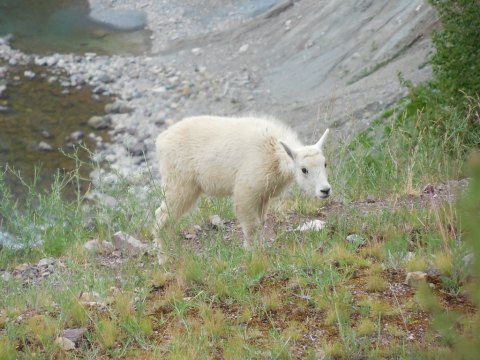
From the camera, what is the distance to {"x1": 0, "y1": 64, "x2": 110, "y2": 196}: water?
639 inches

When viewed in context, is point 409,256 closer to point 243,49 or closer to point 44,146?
point 44,146

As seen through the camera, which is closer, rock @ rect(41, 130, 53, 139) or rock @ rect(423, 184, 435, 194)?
rock @ rect(423, 184, 435, 194)

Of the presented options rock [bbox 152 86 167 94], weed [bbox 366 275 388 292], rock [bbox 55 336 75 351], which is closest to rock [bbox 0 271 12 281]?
rock [bbox 55 336 75 351]

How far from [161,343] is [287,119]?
1343cm

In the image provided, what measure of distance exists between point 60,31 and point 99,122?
27.4 ft

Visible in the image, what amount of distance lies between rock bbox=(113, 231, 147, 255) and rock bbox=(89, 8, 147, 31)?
66.5ft

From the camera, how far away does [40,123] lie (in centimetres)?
1859

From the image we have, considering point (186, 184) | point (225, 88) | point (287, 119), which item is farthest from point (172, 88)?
point (186, 184)

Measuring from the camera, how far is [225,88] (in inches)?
826

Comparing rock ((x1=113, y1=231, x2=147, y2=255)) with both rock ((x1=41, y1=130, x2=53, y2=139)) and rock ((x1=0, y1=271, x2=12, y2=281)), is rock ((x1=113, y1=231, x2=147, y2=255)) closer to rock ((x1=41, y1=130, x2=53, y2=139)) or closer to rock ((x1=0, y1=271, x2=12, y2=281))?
rock ((x1=0, y1=271, x2=12, y2=281))

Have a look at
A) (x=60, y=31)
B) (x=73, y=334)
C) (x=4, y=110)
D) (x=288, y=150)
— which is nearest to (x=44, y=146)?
(x=4, y=110)

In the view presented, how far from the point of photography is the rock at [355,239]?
6176 millimetres

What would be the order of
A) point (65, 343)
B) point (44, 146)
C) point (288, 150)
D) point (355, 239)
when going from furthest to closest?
1. point (44, 146)
2. point (288, 150)
3. point (355, 239)
4. point (65, 343)

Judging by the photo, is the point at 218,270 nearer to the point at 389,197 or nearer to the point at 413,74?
the point at 389,197
